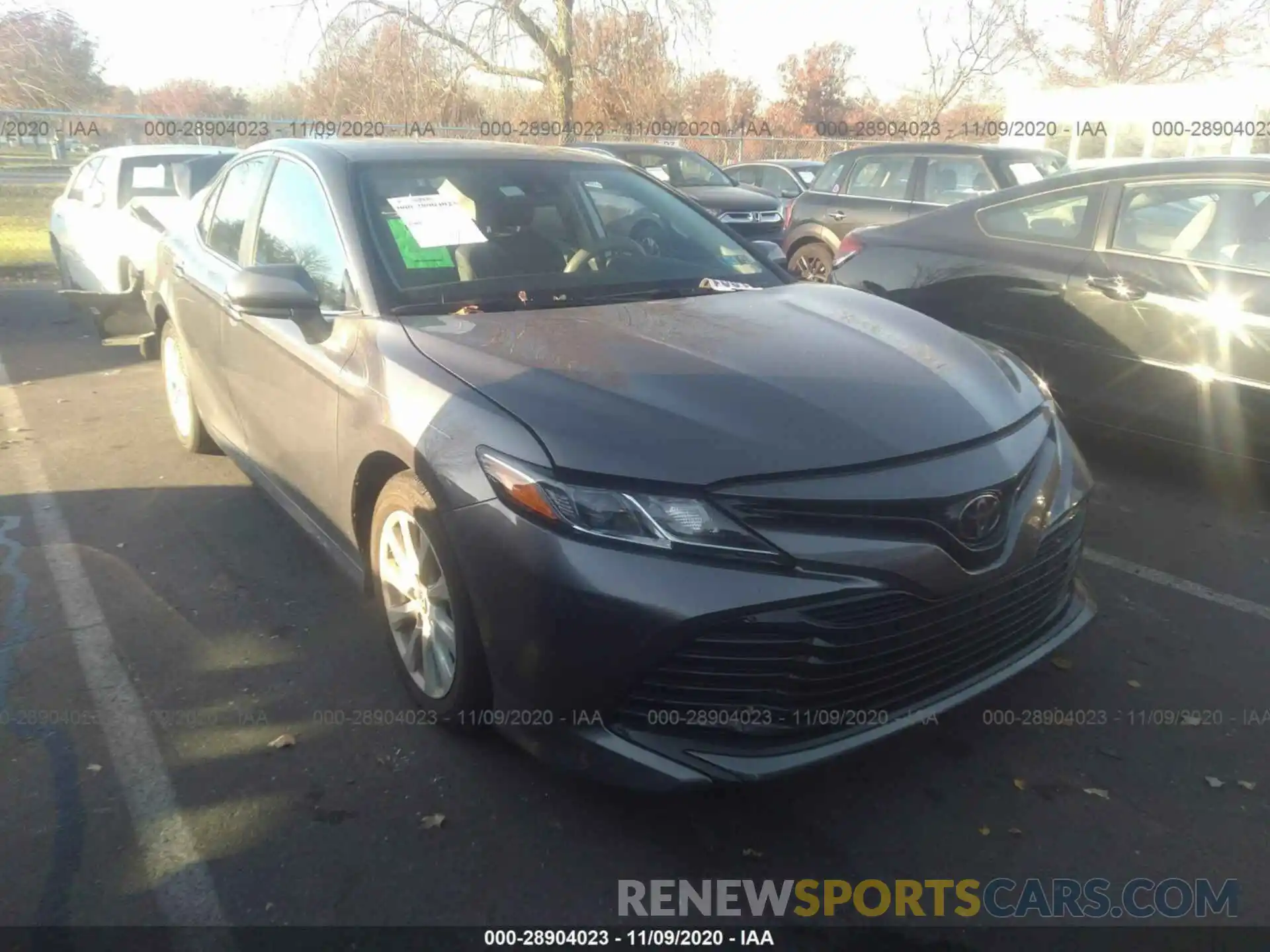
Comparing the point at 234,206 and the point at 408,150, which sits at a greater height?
the point at 408,150

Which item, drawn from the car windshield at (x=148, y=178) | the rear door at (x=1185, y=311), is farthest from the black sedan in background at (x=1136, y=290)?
the car windshield at (x=148, y=178)

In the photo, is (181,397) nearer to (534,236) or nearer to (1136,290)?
(534,236)

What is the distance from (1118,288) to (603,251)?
2702mm

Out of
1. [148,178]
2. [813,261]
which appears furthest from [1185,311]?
[148,178]

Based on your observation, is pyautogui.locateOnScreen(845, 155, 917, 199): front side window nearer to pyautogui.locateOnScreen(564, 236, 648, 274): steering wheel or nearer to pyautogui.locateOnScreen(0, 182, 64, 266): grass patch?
pyautogui.locateOnScreen(564, 236, 648, 274): steering wheel

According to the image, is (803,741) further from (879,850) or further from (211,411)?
(211,411)

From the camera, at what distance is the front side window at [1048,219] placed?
509 cm

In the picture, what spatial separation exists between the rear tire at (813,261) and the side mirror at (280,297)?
705 cm

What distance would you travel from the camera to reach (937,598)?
2381 millimetres

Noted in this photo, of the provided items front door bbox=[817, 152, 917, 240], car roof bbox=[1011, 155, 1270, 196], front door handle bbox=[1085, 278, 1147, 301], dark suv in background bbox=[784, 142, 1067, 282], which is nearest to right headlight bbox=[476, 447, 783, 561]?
front door handle bbox=[1085, 278, 1147, 301]

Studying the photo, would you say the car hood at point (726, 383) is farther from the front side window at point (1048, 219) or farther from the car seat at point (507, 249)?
the front side window at point (1048, 219)

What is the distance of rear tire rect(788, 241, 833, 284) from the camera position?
9.83m

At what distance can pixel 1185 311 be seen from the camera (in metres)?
4.57

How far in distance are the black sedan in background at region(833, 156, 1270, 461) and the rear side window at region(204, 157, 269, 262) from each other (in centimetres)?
367
